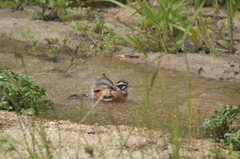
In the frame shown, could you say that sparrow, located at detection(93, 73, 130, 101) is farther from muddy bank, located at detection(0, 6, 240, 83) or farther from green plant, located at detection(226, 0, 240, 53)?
green plant, located at detection(226, 0, 240, 53)

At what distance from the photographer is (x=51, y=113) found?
548 cm

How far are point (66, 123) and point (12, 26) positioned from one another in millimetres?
6146

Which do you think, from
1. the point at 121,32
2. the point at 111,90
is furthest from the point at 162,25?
the point at 121,32

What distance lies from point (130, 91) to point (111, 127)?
7.55ft

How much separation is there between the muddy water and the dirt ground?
0.32 metres

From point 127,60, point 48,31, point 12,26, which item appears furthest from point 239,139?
point 12,26

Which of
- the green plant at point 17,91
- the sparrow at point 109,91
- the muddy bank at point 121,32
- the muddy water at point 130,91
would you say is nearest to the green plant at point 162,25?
the muddy bank at point 121,32

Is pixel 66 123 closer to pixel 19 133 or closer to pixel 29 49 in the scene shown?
pixel 19 133

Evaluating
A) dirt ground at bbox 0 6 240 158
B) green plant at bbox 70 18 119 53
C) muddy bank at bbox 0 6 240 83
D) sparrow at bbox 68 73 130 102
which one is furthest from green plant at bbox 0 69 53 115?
green plant at bbox 70 18 119 53

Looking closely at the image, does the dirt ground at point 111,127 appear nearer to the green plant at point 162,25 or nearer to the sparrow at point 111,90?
the green plant at point 162,25

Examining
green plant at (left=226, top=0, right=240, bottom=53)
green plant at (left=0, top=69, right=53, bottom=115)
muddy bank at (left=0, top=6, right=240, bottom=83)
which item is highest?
green plant at (left=226, top=0, right=240, bottom=53)

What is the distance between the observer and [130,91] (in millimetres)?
6910

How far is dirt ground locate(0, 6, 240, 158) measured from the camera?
3.57 m

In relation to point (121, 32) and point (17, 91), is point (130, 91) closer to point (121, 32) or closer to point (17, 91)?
point (17, 91)
